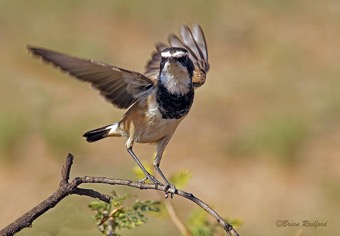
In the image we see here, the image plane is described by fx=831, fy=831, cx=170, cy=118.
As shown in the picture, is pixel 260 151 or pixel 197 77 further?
pixel 260 151

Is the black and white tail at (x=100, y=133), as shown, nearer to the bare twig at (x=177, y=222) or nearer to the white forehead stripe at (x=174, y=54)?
the white forehead stripe at (x=174, y=54)

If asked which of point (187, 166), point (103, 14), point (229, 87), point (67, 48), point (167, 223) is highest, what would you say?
point (103, 14)

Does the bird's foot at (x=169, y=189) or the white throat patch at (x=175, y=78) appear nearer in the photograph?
the bird's foot at (x=169, y=189)

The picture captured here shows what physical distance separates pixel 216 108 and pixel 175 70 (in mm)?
8299

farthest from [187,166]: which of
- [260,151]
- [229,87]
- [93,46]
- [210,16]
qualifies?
[210,16]

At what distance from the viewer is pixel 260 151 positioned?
10.6 m

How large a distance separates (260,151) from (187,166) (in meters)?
1.00

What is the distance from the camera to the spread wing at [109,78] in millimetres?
3070

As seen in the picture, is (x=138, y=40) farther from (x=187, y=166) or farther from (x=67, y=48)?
(x=187, y=166)

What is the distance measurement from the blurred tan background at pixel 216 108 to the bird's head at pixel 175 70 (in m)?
3.43

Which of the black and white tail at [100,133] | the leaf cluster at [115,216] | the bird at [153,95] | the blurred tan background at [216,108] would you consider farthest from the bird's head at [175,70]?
the blurred tan background at [216,108]

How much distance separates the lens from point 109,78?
3537 millimetres

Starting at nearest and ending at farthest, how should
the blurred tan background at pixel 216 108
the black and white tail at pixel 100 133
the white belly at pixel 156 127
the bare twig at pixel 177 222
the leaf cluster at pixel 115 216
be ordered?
the leaf cluster at pixel 115 216 → the bare twig at pixel 177 222 → the white belly at pixel 156 127 → the black and white tail at pixel 100 133 → the blurred tan background at pixel 216 108

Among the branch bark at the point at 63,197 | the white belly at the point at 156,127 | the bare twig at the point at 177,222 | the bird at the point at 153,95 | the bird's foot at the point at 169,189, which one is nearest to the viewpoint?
the branch bark at the point at 63,197
